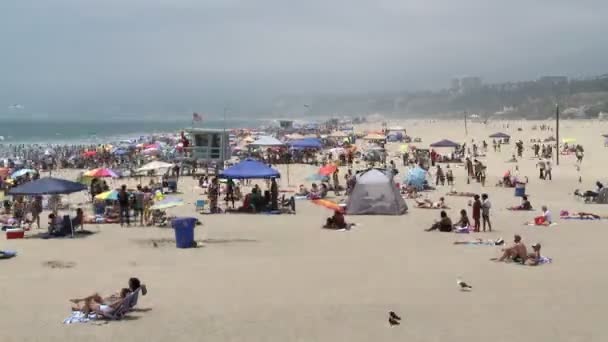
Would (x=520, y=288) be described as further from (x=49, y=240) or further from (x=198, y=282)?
(x=49, y=240)

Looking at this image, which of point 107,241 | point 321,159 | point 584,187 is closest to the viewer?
point 107,241

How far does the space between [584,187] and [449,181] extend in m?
4.59

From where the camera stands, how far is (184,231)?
529 inches

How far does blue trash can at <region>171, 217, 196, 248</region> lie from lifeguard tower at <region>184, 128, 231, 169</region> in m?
17.7

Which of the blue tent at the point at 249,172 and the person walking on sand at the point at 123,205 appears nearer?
the person walking on sand at the point at 123,205

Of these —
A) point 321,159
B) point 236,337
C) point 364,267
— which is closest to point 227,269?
point 364,267

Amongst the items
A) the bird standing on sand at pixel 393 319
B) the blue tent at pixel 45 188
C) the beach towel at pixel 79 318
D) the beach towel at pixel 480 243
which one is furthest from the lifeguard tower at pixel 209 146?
the bird standing on sand at pixel 393 319

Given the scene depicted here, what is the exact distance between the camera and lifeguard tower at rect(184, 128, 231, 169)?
102ft

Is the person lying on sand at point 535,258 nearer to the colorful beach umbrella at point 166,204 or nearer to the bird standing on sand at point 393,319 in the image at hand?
the bird standing on sand at point 393,319

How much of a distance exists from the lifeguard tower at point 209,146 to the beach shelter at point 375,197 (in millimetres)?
13808

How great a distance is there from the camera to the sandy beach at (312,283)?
7957mm

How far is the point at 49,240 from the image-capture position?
14594mm

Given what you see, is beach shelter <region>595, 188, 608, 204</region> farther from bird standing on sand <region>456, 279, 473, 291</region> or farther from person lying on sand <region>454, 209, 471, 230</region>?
bird standing on sand <region>456, 279, 473, 291</region>

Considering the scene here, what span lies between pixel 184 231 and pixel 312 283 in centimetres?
400
